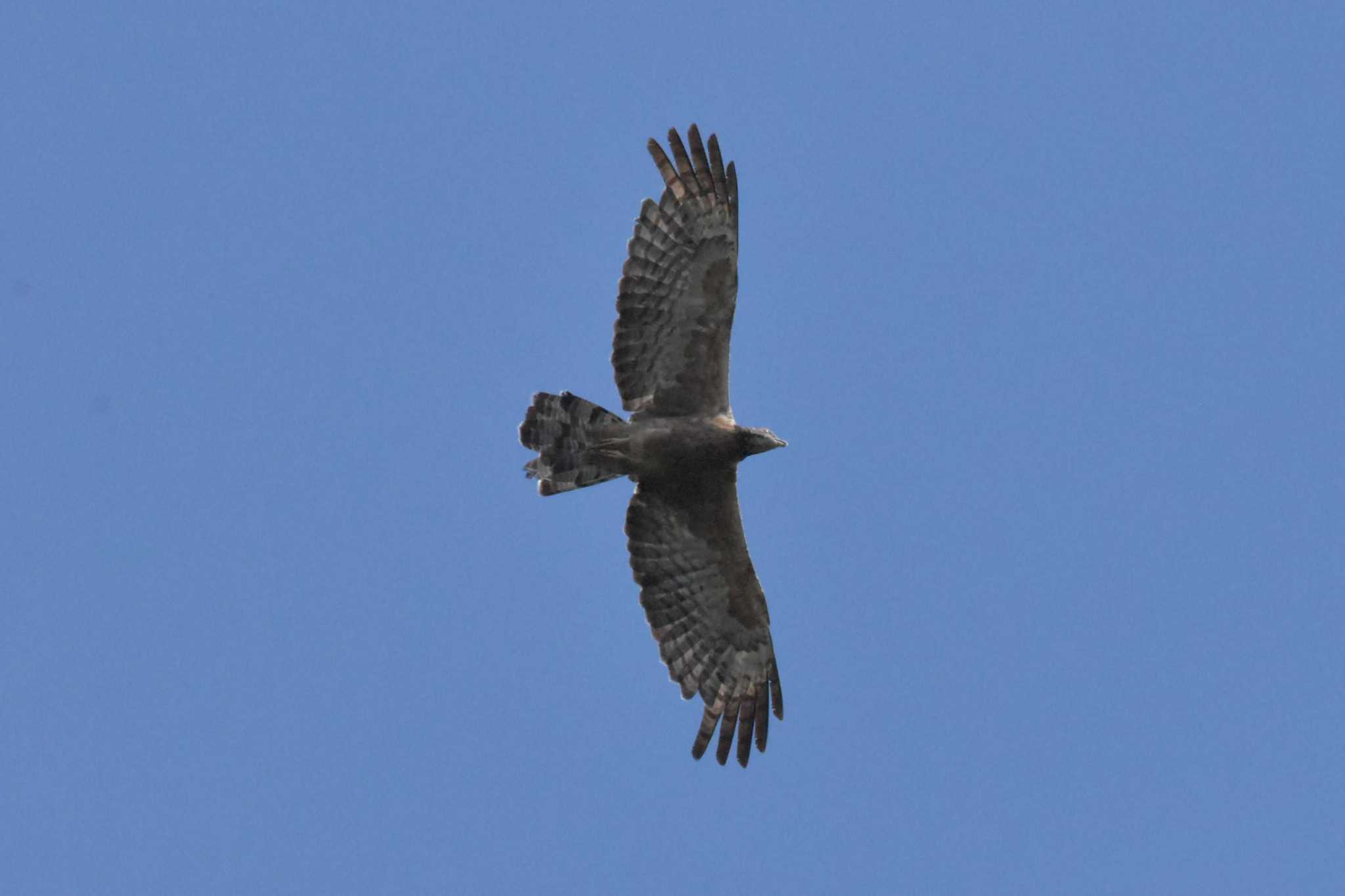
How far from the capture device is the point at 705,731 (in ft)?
57.8

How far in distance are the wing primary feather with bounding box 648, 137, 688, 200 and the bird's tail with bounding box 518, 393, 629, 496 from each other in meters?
1.87

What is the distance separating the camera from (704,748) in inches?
692

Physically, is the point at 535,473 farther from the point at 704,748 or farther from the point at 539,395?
the point at 704,748

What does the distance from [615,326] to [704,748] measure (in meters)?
3.62

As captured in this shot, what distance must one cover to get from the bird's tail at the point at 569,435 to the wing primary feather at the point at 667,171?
187cm

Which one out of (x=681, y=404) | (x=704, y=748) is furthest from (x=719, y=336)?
(x=704, y=748)

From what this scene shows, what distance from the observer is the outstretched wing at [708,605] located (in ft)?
57.8

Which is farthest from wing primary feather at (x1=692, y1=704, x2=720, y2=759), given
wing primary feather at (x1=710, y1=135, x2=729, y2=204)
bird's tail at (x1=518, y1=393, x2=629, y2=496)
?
wing primary feather at (x1=710, y1=135, x2=729, y2=204)

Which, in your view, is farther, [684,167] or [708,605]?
[708,605]

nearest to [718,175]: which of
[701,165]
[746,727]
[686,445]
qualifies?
[701,165]

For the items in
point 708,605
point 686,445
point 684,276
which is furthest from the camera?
point 708,605

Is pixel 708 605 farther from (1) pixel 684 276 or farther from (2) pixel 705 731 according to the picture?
(1) pixel 684 276

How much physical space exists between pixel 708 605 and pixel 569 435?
1.95 meters

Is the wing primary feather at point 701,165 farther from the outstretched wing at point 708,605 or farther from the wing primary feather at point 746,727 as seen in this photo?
the wing primary feather at point 746,727
